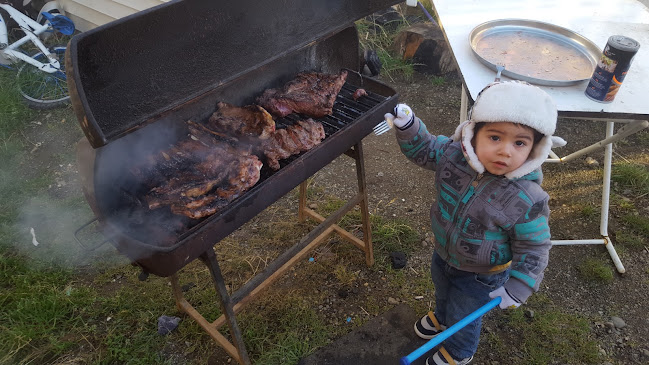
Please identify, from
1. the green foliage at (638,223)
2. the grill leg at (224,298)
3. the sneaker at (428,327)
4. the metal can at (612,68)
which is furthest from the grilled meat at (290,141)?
the green foliage at (638,223)

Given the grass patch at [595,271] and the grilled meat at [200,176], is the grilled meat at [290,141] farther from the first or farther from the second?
the grass patch at [595,271]

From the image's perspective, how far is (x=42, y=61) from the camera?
19.5 feet

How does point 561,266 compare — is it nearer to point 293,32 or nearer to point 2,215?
point 293,32

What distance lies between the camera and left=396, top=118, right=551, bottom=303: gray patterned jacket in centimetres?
214

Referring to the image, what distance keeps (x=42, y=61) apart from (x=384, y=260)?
5.58 m

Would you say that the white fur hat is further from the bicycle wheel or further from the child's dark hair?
Answer: the bicycle wheel

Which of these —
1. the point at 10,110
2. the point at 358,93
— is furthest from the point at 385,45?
the point at 10,110

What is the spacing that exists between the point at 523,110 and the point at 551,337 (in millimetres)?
2158

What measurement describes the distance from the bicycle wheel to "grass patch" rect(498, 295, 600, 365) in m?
5.98

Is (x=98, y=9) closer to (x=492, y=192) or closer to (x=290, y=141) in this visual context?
(x=290, y=141)

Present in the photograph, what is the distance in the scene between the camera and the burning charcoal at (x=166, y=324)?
127 inches

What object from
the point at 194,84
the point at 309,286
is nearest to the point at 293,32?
the point at 194,84

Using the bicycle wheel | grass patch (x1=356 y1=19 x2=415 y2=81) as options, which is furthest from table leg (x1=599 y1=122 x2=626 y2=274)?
the bicycle wheel

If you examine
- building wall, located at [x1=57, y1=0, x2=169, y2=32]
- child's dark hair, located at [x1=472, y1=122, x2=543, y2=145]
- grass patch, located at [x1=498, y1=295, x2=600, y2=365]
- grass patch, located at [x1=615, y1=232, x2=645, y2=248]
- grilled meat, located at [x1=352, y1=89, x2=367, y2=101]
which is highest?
child's dark hair, located at [x1=472, y1=122, x2=543, y2=145]
